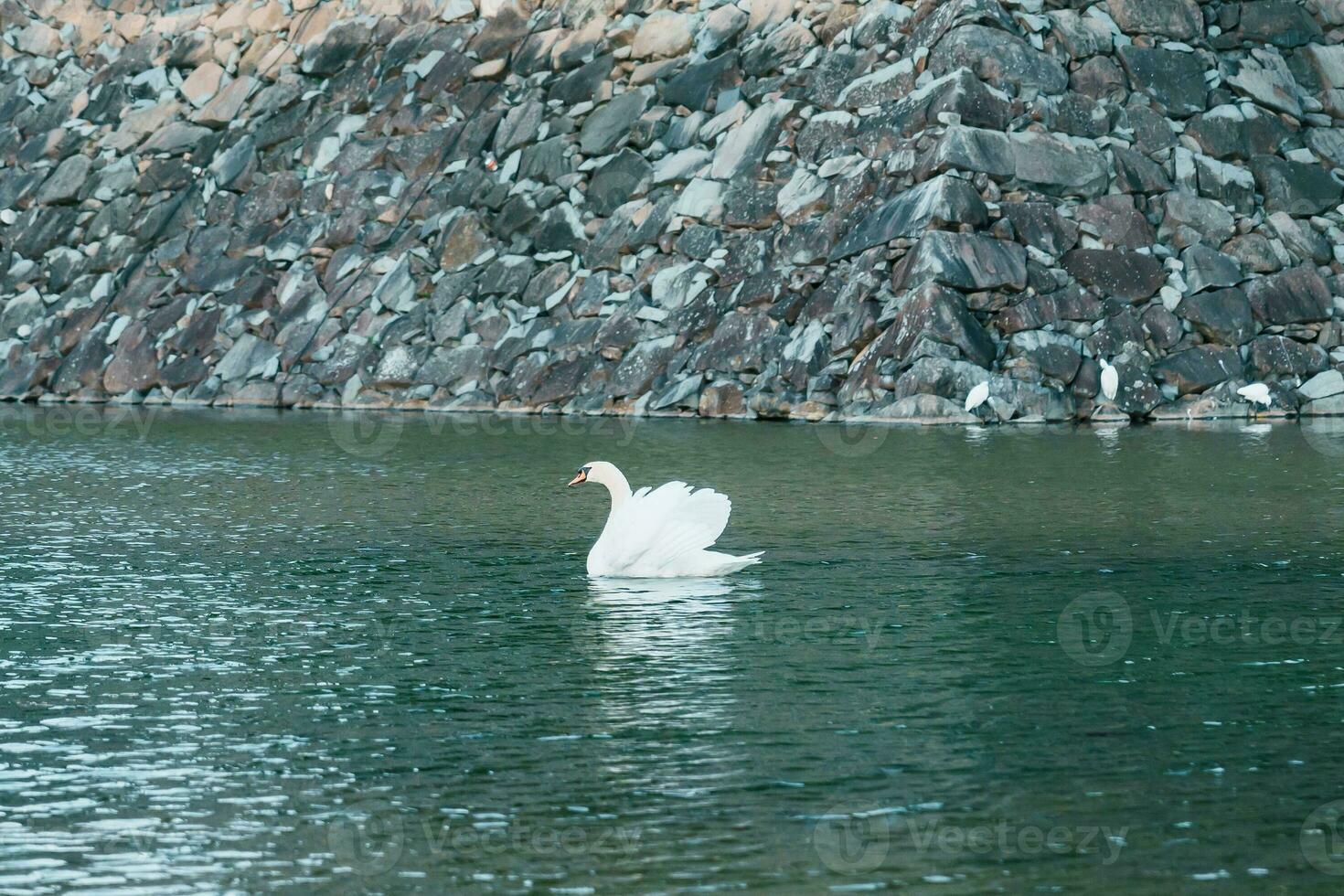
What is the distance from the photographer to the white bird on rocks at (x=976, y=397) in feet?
136

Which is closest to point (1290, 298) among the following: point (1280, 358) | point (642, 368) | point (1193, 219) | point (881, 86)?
point (1280, 358)

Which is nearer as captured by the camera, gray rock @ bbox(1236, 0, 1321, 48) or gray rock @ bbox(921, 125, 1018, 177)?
gray rock @ bbox(921, 125, 1018, 177)

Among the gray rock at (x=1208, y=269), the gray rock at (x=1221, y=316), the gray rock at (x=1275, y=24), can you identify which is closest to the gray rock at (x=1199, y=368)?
the gray rock at (x=1221, y=316)

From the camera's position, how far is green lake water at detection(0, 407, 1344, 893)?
1016 cm

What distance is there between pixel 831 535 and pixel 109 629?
890cm

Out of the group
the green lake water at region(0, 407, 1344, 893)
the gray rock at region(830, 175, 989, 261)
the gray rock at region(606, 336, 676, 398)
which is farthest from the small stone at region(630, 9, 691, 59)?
the green lake water at region(0, 407, 1344, 893)

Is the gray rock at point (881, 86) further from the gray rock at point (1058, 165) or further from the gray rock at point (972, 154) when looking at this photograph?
the gray rock at point (1058, 165)

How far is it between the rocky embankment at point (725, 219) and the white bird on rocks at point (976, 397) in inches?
12.1

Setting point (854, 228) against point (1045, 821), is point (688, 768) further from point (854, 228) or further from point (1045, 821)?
point (854, 228)

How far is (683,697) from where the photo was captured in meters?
13.9

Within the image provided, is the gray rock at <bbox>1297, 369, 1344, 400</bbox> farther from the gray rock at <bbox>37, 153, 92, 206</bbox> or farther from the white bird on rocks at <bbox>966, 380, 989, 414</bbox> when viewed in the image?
the gray rock at <bbox>37, 153, 92, 206</bbox>

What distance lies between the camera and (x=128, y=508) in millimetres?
26578

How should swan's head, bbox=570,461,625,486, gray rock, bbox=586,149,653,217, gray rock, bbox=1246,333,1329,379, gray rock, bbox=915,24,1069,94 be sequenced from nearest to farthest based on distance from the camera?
swan's head, bbox=570,461,625,486 < gray rock, bbox=1246,333,1329,379 < gray rock, bbox=915,24,1069,94 < gray rock, bbox=586,149,653,217

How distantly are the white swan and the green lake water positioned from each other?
1.04 feet
